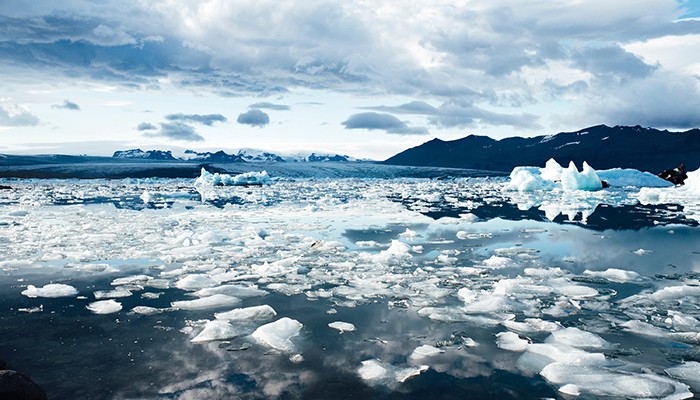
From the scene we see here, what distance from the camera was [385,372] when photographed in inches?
145

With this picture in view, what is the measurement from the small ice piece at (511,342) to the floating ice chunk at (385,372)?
34.2 inches

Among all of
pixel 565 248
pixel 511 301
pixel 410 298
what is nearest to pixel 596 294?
pixel 511 301

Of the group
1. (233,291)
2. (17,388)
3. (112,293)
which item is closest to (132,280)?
(112,293)

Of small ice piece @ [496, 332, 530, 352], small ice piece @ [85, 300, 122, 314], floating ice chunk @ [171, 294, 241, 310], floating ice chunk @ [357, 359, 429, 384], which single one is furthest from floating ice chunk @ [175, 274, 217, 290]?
small ice piece @ [496, 332, 530, 352]

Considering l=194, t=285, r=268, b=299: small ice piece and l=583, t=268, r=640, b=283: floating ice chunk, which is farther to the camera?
l=583, t=268, r=640, b=283: floating ice chunk

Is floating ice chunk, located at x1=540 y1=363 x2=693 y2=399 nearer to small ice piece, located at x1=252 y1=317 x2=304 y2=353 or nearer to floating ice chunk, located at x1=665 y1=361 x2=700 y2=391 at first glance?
floating ice chunk, located at x1=665 y1=361 x2=700 y2=391

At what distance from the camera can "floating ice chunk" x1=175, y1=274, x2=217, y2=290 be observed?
637 cm

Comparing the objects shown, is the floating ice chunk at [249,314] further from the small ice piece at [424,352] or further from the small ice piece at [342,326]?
the small ice piece at [424,352]

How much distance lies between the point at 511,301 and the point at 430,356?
191cm

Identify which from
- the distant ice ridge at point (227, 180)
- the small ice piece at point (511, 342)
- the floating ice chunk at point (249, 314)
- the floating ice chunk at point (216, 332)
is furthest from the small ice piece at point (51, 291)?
the distant ice ridge at point (227, 180)

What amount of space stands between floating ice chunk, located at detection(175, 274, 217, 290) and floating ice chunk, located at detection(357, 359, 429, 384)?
3.26 meters

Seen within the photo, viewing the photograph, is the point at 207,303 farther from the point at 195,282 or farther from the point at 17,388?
the point at 17,388

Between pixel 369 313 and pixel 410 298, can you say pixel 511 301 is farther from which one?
pixel 369 313

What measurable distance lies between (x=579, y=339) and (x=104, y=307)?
15.9 ft
